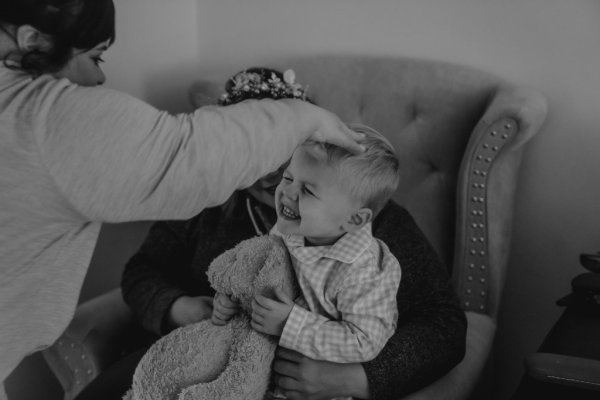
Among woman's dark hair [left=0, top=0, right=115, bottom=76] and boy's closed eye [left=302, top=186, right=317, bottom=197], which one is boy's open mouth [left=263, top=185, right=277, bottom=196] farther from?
woman's dark hair [left=0, top=0, right=115, bottom=76]

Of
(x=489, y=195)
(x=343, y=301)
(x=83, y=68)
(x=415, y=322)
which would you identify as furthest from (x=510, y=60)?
(x=83, y=68)

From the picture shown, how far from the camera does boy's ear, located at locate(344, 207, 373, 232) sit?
3.79 feet

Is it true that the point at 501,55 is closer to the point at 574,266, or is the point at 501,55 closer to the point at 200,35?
the point at 574,266

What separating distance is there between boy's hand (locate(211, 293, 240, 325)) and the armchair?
0.50 meters

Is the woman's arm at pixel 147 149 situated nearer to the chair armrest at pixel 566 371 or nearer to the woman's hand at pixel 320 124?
the woman's hand at pixel 320 124

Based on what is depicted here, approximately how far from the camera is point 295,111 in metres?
0.86

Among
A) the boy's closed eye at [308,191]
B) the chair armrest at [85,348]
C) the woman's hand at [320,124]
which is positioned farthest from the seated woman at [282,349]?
the woman's hand at [320,124]

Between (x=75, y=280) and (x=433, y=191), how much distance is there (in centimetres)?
89

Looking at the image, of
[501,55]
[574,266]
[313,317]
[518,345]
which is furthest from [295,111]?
[518,345]

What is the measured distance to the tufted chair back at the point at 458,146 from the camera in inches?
55.0

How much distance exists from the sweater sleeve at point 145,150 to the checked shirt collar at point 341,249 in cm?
32

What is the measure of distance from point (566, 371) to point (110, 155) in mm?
724

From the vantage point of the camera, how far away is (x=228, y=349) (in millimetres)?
1117

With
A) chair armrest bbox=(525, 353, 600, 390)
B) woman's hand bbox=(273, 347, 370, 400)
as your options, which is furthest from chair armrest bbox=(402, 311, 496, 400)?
chair armrest bbox=(525, 353, 600, 390)
